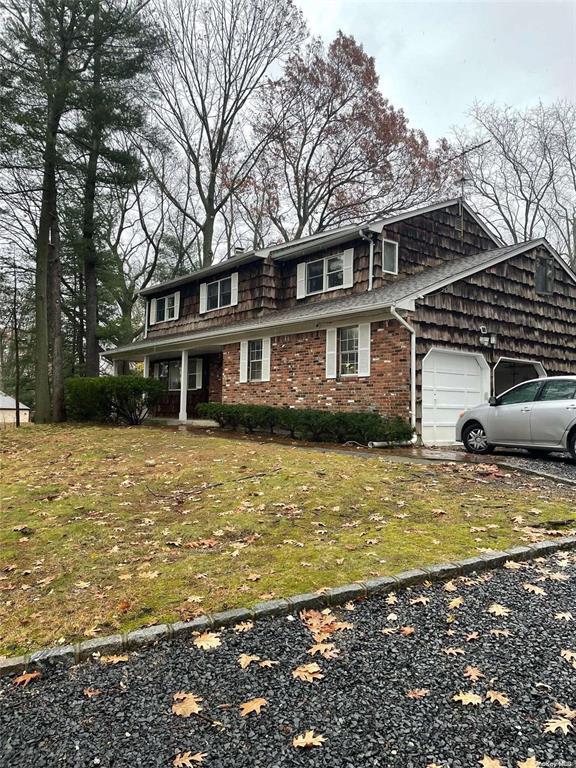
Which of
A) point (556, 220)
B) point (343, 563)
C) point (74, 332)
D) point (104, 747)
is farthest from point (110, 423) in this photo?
point (556, 220)

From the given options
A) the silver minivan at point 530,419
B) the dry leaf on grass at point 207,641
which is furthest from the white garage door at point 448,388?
the dry leaf on grass at point 207,641

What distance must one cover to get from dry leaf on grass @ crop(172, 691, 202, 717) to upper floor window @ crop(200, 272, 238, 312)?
16.5m

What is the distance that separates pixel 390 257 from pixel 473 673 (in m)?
13.3

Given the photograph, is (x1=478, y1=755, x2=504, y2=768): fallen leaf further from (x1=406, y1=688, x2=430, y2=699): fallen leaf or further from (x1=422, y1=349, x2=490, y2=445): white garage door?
(x1=422, y1=349, x2=490, y2=445): white garage door

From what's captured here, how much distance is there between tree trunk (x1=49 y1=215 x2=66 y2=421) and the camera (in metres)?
17.3

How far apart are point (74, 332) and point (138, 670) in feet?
90.2

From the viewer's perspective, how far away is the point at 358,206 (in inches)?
992

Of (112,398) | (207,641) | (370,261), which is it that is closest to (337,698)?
(207,641)

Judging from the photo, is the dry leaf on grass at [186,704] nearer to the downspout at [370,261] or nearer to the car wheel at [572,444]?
the car wheel at [572,444]

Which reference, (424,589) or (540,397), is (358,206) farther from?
(424,589)

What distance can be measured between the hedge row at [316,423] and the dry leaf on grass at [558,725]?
355 inches

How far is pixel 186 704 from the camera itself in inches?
92.9

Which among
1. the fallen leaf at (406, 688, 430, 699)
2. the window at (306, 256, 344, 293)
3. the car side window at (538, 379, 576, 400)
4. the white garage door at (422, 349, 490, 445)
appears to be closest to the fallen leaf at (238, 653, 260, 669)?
the fallen leaf at (406, 688, 430, 699)

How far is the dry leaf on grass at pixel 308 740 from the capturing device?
2078 millimetres
